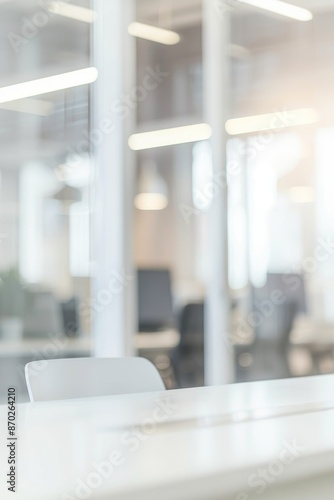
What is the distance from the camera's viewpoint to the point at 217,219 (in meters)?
4.63

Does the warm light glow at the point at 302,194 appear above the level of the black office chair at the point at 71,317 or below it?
above

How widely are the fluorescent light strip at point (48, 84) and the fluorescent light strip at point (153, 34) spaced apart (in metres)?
0.36

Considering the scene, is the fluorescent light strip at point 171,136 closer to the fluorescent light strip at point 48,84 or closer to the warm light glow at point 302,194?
the warm light glow at point 302,194

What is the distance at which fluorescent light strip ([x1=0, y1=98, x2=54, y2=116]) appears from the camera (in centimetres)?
386

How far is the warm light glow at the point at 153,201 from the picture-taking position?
755 centimetres

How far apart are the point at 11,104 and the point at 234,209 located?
5.08 ft

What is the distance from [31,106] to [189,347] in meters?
2.40

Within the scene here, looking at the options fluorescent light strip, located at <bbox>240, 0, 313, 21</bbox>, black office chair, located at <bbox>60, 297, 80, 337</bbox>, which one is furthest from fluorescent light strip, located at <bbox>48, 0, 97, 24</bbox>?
black office chair, located at <bbox>60, 297, 80, 337</bbox>

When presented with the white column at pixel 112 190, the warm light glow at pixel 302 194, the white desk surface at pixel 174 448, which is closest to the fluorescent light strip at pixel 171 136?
the warm light glow at pixel 302 194

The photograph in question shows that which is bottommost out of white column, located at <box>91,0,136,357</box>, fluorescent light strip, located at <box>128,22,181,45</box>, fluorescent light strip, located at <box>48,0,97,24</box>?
white column, located at <box>91,0,136,357</box>

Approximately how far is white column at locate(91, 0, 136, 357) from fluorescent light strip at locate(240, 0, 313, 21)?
1205 millimetres

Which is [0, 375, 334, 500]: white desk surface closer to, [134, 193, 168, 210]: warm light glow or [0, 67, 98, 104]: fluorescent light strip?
[0, 67, 98, 104]: fluorescent light strip

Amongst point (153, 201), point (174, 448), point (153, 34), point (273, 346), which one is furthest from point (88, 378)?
point (153, 201)

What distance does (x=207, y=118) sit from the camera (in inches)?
185
